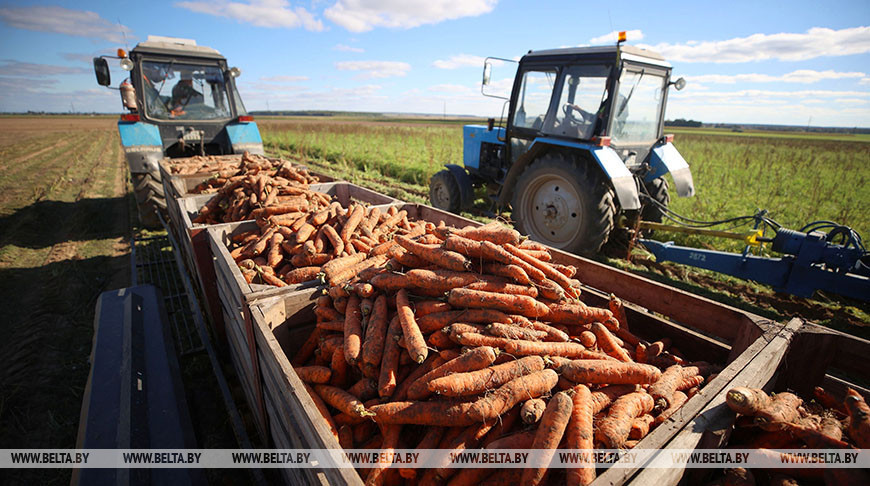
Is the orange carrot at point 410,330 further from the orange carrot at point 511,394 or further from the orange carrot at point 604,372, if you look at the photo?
the orange carrot at point 604,372

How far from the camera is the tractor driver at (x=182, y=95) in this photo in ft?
24.4

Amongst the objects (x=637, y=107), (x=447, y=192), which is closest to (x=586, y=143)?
(x=637, y=107)

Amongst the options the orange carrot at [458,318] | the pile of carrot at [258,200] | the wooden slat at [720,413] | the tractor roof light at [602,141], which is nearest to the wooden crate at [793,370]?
the wooden slat at [720,413]

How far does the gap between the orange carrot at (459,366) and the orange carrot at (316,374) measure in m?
0.55

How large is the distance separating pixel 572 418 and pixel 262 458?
2061mm

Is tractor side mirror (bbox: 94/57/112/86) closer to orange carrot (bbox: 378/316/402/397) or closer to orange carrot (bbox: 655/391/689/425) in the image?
orange carrot (bbox: 378/316/402/397)

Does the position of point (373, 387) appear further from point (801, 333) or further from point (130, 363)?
point (801, 333)

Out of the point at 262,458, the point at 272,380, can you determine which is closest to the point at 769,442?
the point at 272,380

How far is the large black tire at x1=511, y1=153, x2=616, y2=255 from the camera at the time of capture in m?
5.15

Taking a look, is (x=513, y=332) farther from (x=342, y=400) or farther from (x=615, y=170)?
(x=615, y=170)

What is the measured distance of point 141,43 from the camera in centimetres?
698

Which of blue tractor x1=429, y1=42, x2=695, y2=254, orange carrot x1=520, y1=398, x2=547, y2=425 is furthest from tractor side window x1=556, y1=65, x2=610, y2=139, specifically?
orange carrot x1=520, y1=398, x2=547, y2=425

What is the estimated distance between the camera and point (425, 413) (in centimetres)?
165

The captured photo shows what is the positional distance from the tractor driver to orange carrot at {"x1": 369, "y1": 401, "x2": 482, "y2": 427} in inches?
332
